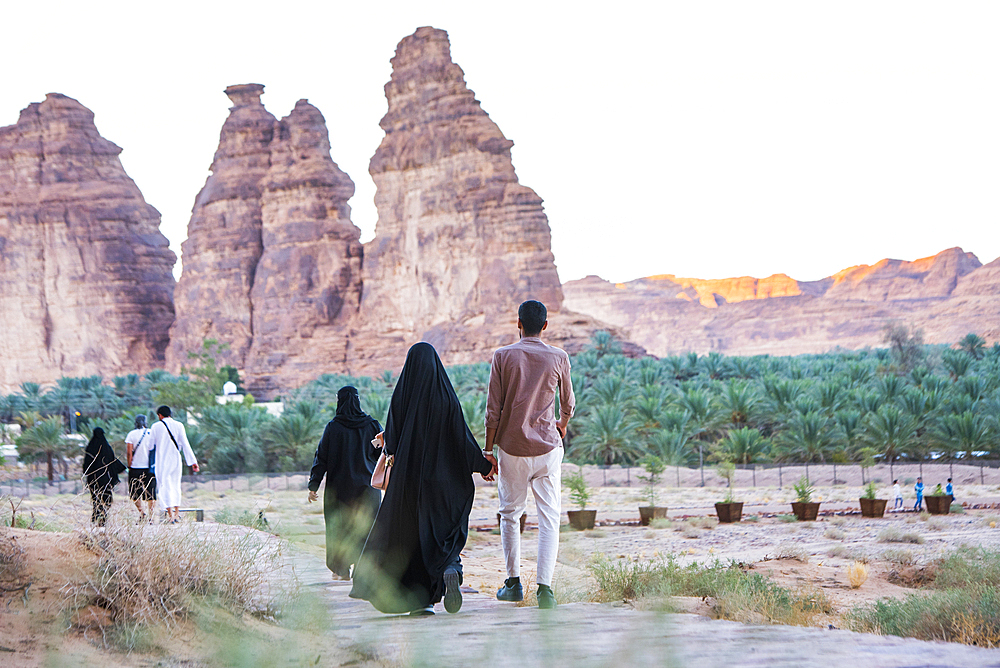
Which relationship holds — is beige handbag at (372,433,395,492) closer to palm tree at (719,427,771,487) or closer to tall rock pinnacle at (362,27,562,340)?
palm tree at (719,427,771,487)

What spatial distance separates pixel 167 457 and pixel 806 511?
817cm

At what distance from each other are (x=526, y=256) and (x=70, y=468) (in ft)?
91.4

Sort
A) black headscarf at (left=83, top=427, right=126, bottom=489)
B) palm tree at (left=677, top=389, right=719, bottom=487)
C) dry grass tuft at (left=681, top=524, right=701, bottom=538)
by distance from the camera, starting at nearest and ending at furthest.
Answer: black headscarf at (left=83, top=427, right=126, bottom=489) → dry grass tuft at (left=681, top=524, right=701, bottom=538) → palm tree at (left=677, top=389, right=719, bottom=487)

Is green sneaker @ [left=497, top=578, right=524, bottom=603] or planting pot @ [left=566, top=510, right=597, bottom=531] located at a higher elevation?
green sneaker @ [left=497, top=578, right=524, bottom=603]

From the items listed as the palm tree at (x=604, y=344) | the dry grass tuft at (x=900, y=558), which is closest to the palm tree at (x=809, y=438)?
the dry grass tuft at (x=900, y=558)

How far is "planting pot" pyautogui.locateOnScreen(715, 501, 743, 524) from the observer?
12.0 m

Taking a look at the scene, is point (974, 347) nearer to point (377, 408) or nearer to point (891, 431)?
point (891, 431)

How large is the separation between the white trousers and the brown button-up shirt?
0.06 meters

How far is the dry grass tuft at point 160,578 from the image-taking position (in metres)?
Answer: 3.56

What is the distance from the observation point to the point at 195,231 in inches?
2239

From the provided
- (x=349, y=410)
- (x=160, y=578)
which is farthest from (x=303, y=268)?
(x=160, y=578)

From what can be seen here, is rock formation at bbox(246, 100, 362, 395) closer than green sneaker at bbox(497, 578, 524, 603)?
No

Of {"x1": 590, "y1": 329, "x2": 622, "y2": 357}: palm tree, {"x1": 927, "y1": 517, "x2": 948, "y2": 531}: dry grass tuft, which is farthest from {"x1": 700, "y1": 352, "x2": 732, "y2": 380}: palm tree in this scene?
{"x1": 927, "y1": 517, "x2": 948, "y2": 531}: dry grass tuft

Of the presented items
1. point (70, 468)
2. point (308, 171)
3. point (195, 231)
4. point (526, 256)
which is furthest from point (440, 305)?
point (70, 468)
